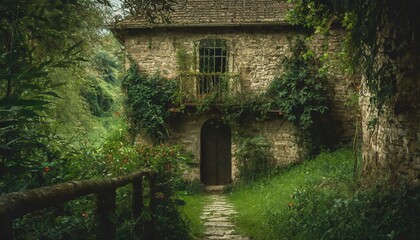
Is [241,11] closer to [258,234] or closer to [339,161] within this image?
[339,161]

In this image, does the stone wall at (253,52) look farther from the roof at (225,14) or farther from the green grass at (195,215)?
the green grass at (195,215)

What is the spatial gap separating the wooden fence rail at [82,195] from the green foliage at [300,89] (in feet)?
27.1

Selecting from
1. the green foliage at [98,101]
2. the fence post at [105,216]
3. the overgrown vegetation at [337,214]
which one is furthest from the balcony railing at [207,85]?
the green foliage at [98,101]

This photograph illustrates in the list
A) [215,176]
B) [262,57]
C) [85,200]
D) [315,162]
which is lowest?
[215,176]

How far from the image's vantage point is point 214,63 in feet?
39.6

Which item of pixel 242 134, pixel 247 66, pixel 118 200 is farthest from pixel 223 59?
pixel 118 200

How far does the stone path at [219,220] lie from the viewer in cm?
551

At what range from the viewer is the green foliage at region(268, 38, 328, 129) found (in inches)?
448

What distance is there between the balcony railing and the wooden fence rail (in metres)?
8.12

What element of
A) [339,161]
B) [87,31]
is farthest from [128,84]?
[339,161]

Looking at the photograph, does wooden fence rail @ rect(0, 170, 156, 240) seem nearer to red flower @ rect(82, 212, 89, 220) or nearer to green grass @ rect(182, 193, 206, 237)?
red flower @ rect(82, 212, 89, 220)

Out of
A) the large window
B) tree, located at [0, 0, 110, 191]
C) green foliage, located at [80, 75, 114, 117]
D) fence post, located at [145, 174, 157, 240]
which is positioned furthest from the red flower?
green foliage, located at [80, 75, 114, 117]

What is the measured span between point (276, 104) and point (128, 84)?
4.51 m

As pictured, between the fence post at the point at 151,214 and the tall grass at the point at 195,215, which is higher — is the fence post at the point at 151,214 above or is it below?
above
